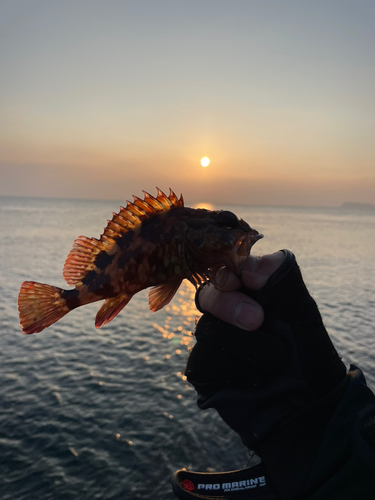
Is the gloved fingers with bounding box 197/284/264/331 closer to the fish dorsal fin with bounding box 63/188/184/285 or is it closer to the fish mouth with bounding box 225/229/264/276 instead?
the fish mouth with bounding box 225/229/264/276

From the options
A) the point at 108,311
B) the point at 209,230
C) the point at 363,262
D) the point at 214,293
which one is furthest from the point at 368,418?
the point at 363,262

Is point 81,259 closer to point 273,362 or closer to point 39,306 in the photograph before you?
point 39,306

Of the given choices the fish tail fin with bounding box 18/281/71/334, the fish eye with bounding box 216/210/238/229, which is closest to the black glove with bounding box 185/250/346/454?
the fish eye with bounding box 216/210/238/229

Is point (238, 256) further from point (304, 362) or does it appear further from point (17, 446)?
point (17, 446)

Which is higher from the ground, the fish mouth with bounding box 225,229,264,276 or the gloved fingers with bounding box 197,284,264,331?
the fish mouth with bounding box 225,229,264,276

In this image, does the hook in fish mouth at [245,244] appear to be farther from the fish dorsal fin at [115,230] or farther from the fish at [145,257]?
the fish dorsal fin at [115,230]

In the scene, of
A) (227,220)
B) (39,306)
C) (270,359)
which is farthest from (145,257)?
(270,359)
